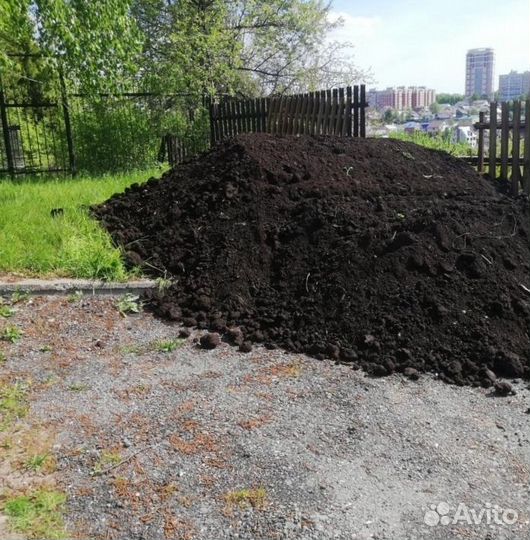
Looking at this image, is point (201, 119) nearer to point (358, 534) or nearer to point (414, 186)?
point (414, 186)

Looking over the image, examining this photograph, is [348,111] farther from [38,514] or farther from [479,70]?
[479,70]

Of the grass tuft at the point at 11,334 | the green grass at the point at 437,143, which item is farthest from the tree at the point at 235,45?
the grass tuft at the point at 11,334

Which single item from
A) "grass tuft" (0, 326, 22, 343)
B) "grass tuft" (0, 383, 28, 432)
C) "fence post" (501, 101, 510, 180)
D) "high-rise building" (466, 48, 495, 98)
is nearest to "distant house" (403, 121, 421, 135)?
"fence post" (501, 101, 510, 180)

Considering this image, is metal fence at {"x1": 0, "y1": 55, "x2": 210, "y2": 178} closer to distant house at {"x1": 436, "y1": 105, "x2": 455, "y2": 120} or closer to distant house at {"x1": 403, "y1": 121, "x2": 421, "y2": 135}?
distant house at {"x1": 403, "y1": 121, "x2": 421, "y2": 135}

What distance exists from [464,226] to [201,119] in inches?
405

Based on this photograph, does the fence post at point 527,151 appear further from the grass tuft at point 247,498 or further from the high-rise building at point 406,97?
the high-rise building at point 406,97

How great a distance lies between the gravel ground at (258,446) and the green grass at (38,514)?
73 millimetres

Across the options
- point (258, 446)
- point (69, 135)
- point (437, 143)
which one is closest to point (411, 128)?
point (437, 143)

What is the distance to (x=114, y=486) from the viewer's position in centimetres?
285

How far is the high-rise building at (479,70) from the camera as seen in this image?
314ft

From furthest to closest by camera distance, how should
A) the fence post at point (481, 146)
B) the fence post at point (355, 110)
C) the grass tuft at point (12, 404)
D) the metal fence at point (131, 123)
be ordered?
1. the metal fence at point (131, 123)
2. the fence post at point (355, 110)
3. the fence post at point (481, 146)
4. the grass tuft at point (12, 404)

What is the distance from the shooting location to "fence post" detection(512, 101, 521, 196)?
8.61 m

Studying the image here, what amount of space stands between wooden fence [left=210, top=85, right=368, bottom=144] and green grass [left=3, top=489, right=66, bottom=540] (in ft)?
28.9

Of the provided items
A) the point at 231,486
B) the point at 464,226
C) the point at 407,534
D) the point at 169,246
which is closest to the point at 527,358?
the point at 464,226
